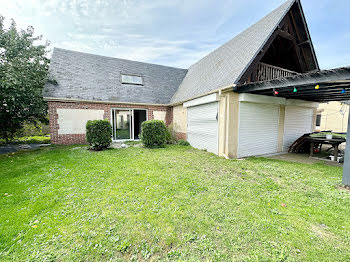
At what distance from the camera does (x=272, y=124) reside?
7.21m

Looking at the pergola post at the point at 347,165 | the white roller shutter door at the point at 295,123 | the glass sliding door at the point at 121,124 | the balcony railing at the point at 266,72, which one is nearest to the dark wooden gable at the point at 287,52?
the balcony railing at the point at 266,72

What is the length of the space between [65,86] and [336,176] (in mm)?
13055

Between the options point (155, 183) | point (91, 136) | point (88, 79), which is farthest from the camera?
point (88, 79)

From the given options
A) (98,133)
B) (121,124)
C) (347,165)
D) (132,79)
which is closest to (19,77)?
(98,133)

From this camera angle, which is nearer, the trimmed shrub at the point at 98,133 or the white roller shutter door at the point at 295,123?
the trimmed shrub at the point at 98,133

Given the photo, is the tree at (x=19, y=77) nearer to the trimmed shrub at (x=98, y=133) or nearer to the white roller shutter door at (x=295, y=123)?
the trimmed shrub at (x=98, y=133)

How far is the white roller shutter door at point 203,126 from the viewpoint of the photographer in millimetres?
6895

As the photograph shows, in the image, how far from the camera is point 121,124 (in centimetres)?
1053

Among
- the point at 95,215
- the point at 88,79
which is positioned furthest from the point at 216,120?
the point at 88,79

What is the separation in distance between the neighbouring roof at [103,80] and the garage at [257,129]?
6.49 metres

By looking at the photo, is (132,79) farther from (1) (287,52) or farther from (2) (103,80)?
(1) (287,52)

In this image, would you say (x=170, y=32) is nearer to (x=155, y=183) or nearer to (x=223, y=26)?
(x=223, y=26)

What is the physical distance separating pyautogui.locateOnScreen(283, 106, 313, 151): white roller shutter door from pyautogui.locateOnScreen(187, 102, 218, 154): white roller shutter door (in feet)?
13.1

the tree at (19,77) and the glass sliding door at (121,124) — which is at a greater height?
the tree at (19,77)
